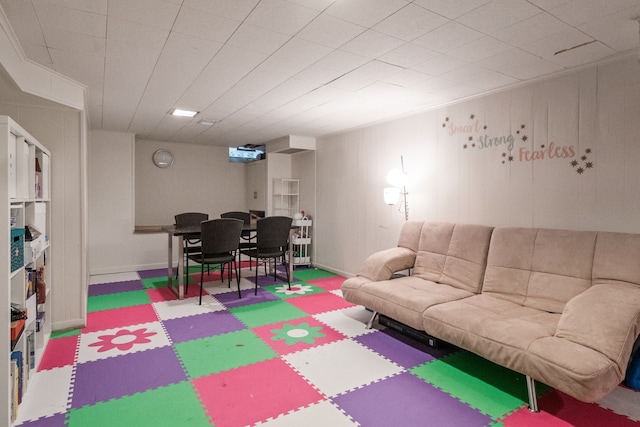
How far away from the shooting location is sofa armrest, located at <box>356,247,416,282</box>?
3.58m

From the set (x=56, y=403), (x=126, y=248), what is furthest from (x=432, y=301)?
(x=126, y=248)

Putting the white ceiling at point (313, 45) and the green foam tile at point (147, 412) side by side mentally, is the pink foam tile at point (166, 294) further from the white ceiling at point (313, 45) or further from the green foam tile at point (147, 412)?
the white ceiling at point (313, 45)

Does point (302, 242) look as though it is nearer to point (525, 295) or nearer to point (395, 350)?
point (395, 350)

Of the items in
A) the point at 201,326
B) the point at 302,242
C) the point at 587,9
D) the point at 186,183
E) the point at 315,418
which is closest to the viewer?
the point at 587,9

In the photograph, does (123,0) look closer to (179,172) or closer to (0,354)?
(0,354)

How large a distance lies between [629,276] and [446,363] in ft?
4.62

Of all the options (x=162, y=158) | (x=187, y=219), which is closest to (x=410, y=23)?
(x=187, y=219)

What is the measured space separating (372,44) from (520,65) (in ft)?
4.22

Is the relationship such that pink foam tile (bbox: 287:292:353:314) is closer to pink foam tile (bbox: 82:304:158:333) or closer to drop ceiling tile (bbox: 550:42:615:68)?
pink foam tile (bbox: 82:304:158:333)

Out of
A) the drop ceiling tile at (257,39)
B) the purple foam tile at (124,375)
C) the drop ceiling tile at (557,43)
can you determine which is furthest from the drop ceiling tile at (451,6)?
the purple foam tile at (124,375)

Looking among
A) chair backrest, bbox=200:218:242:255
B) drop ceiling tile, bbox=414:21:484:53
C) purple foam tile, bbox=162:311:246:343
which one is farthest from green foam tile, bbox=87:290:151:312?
drop ceiling tile, bbox=414:21:484:53

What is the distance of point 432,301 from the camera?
2.86m

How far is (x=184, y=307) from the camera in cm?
406

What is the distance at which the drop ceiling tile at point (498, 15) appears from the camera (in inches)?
74.6
